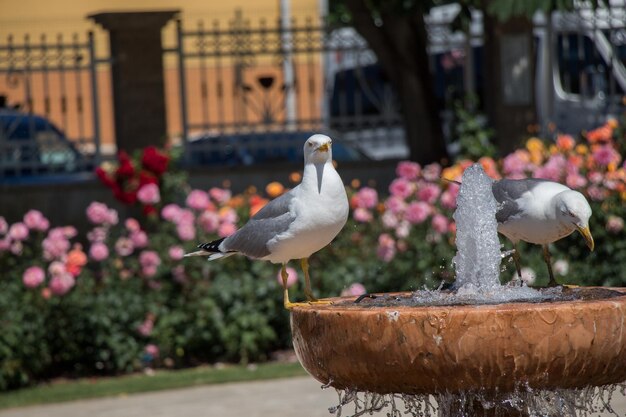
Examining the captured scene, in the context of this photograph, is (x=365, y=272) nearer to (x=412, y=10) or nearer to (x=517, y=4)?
(x=517, y=4)

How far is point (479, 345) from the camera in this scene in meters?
4.13

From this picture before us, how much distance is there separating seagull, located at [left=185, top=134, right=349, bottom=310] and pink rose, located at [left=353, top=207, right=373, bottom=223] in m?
4.24

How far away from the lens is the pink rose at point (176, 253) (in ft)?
31.1

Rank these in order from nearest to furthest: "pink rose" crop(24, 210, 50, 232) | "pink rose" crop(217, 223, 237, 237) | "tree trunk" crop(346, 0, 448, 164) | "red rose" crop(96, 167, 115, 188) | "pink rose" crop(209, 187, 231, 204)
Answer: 1. "pink rose" crop(217, 223, 237, 237)
2. "pink rose" crop(24, 210, 50, 232)
3. "pink rose" crop(209, 187, 231, 204)
4. "red rose" crop(96, 167, 115, 188)
5. "tree trunk" crop(346, 0, 448, 164)

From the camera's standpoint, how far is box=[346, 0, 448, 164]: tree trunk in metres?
12.1

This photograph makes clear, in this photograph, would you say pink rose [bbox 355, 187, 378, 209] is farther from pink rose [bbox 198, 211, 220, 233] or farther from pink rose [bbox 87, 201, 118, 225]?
pink rose [bbox 87, 201, 118, 225]

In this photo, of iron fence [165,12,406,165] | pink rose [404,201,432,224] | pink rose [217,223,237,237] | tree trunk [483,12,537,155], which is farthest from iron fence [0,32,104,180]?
pink rose [404,201,432,224]

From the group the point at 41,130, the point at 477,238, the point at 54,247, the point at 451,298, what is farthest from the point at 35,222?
the point at 451,298

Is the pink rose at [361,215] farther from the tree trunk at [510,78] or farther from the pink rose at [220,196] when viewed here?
the tree trunk at [510,78]

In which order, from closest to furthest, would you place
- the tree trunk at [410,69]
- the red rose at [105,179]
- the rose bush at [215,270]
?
1. the rose bush at [215,270]
2. the red rose at [105,179]
3. the tree trunk at [410,69]

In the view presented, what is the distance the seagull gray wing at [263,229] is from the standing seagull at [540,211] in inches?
34.9

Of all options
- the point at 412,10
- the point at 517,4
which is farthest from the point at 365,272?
the point at 412,10

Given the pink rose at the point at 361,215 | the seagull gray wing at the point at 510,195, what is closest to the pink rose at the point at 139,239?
the pink rose at the point at 361,215

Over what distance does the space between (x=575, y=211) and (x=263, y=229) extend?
1.32 meters
